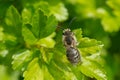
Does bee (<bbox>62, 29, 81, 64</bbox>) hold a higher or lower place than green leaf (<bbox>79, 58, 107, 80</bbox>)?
higher

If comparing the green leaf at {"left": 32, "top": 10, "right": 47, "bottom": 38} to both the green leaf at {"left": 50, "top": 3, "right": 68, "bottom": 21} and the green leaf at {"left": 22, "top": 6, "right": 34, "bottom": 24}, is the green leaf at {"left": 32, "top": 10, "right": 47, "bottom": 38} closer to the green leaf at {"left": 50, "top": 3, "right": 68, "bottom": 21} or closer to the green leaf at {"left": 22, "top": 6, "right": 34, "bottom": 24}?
the green leaf at {"left": 22, "top": 6, "right": 34, "bottom": 24}

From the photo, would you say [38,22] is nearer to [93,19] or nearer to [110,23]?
[110,23]

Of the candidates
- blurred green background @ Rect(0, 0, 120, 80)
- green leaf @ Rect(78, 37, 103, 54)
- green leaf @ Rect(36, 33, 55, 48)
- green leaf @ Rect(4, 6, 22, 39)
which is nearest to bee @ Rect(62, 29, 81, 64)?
green leaf @ Rect(78, 37, 103, 54)

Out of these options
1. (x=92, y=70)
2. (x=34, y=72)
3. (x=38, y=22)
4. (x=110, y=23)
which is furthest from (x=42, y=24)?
(x=110, y=23)

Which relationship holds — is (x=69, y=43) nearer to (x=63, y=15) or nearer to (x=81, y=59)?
(x=81, y=59)

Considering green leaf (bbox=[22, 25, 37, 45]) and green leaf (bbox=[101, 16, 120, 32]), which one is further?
green leaf (bbox=[101, 16, 120, 32])

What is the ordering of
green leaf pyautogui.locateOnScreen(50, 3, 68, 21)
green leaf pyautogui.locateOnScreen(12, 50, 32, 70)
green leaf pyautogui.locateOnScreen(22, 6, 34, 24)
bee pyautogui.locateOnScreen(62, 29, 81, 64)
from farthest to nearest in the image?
green leaf pyautogui.locateOnScreen(50, 3, 68, 21) → green leaf pyautogui.locateOnScreen(22, 6, 34, 24) → green leaf pyautogui.locateOnScreen(12, 50, 32, 70) → bee pyautogui.locateOnScreen(62, 29, 81, 64)

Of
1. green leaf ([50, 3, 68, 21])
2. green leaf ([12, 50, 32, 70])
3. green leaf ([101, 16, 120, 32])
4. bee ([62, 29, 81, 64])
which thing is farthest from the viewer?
green leaf ([101, 16, 120, 32])

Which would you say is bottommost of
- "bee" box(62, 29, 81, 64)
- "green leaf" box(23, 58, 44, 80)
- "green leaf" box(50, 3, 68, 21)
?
"green leaf" box(23, 58, 44, 80)
